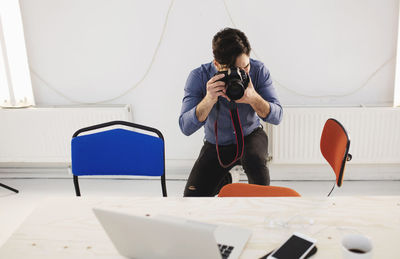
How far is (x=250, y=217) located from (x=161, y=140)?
0.58 m

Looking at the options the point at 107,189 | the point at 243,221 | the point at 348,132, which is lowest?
the point at 107,189

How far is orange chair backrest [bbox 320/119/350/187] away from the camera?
4.77 ft

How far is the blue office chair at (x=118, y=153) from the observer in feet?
5.14

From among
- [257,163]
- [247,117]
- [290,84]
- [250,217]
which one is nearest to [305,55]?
[290,84]

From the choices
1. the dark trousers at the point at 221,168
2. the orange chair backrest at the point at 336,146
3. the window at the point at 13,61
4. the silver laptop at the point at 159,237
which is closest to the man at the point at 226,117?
the dark trousers at the point at 221,168

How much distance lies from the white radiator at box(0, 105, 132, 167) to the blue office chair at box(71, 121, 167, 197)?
3.08 ft

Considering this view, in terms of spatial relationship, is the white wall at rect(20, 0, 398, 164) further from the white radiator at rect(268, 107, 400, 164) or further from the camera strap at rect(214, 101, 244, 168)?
the camera strap at rect(214, 101, 244, 168)

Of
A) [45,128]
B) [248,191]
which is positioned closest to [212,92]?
[248,191]

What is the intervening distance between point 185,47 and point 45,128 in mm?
1127

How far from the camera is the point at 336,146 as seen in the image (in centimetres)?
158

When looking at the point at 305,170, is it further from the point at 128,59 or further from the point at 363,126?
the point at 128,59

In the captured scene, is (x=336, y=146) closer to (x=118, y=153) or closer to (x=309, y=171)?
(x=118, y=153)

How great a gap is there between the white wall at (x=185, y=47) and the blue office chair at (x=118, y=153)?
1.01 metres

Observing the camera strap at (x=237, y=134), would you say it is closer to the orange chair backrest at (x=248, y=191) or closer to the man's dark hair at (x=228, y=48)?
the man's dark hair at (x=228, y=48)
